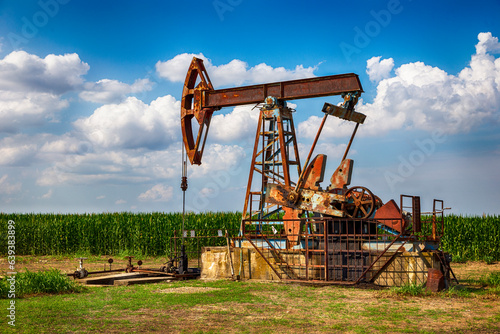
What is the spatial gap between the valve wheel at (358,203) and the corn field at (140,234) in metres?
10.1

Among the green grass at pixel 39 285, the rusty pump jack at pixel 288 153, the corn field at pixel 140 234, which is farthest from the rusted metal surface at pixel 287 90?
the corn field at pixel 140 234

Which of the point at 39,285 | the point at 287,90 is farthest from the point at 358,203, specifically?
the point at 39,285

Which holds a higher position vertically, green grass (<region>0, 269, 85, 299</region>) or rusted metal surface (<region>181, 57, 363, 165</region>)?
rusted metal surface (<region>181, 57, 363, 165</region>)

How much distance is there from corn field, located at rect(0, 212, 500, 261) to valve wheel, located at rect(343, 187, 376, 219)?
1011 cm

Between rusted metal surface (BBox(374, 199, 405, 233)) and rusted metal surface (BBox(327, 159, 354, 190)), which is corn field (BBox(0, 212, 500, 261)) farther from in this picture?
rusted metal surface (BBox(374, 199, 405, 233))

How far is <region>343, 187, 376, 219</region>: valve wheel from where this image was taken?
12.8 meters

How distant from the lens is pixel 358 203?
12.8 meters

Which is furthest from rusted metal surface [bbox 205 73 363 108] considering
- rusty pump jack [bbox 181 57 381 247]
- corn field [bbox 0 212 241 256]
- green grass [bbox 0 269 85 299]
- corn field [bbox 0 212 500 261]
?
corn field [bbox 0 212 241 256]

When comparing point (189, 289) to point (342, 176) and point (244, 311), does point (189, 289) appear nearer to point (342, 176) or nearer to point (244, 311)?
point (244, 311)

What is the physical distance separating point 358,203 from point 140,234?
13.4m

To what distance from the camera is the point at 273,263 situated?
527 inches

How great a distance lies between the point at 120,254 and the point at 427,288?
1519cm

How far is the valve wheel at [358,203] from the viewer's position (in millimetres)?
12797

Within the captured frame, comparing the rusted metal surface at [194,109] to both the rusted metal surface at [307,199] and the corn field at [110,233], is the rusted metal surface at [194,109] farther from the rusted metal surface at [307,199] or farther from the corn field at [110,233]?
the corn field at [110,233]
